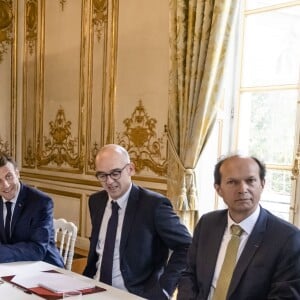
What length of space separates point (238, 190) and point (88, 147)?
341cm

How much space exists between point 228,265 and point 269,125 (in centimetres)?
192

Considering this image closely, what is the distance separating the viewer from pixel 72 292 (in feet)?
5.89

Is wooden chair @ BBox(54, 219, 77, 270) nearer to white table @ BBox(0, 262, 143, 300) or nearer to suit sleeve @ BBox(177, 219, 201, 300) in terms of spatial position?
white table @ BBox(0, 262, 143, 300)

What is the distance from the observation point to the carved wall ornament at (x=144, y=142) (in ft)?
13.7

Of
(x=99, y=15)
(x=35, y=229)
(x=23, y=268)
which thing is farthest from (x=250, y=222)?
(x=99, y=15)

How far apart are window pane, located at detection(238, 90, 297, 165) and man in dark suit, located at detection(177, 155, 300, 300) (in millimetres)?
1585

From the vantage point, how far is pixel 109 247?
2271mm

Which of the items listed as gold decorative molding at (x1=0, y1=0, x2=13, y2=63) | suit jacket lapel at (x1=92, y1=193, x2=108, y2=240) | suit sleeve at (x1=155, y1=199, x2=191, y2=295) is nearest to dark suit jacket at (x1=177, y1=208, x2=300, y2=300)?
suit sleeve at (x1=155, y1=199, x2=191, y2=295)

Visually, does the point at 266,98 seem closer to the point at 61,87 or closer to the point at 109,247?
the point at 109,247

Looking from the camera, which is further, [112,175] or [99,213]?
[99,213]

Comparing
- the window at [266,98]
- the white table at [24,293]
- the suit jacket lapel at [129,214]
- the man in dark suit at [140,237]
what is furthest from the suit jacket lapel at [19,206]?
the window at [266,98]

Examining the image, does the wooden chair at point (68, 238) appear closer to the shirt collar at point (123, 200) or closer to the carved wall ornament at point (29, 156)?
the shirt collar at point (123, 200)

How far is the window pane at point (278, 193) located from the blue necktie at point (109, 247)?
1512 millimetres

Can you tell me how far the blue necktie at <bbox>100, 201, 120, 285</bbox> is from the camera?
224cm
